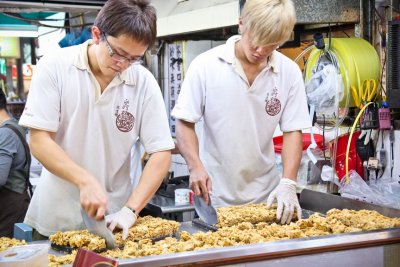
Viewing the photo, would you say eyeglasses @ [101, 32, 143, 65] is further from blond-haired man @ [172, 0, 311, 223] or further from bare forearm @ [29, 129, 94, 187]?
blond-haired man @ [172, 0, 311, 223]

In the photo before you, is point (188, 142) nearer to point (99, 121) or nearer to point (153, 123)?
point (153, 123)

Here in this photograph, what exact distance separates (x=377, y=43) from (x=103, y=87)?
266cm

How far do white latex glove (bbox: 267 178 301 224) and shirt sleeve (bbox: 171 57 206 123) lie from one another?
58 centimetres

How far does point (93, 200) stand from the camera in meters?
2.16

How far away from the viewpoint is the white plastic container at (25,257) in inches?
60.3

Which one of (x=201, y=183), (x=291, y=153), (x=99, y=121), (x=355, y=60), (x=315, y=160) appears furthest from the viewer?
(x=315, y=160)

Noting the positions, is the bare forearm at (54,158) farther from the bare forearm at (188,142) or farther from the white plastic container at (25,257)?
the bare forearm at (188,142)

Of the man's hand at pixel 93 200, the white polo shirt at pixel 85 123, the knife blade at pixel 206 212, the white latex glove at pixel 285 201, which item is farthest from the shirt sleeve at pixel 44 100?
the white latex glove at pixel 285 201

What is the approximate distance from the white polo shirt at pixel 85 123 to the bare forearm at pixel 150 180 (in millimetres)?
48

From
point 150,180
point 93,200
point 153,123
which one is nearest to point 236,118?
point 153,123

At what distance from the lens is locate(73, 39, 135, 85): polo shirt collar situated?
251 centimetres

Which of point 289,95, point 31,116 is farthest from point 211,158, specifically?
point 31,116

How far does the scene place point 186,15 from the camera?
4992mm

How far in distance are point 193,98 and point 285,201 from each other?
75 centimetres
